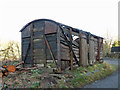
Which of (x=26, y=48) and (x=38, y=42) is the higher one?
(x=38, y=42)

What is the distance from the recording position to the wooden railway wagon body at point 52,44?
6.90m

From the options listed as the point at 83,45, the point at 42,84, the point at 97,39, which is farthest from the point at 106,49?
the point at 42,84

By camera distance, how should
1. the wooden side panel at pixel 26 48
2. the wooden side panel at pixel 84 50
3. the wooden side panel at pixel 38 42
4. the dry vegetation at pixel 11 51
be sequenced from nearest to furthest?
1. the wooden side panel at pixel 38 42
2. the wooden side panel at pixel 26 48
3. the wooden side panel at pixel 84 50
4. the dry vegetation at pixel 11 51

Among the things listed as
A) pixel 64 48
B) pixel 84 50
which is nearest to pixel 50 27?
pixel 64 48

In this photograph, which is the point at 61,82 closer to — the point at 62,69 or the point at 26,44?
the point at 62,69

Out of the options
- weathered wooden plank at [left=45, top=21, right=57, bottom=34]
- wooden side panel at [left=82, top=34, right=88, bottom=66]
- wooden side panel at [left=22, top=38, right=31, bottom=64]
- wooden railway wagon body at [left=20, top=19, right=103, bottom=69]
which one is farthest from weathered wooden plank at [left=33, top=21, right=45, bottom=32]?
wooden side panel at [left=82, top=34, right=88, bottom=66]

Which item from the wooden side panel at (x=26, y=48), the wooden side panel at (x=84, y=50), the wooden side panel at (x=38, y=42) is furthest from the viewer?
the wooden side panel at (x=84, y=50)

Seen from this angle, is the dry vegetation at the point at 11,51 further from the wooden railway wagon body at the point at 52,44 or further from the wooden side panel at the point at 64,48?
the wooden side panel at the point at 64,48

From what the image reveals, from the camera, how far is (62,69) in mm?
6949

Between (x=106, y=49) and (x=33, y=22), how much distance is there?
2833cm

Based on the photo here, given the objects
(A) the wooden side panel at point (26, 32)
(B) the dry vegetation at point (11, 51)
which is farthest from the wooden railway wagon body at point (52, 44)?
(B) the dry vegetation at point (11, 51)

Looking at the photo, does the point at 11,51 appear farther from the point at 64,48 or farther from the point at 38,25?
the point at 64,48

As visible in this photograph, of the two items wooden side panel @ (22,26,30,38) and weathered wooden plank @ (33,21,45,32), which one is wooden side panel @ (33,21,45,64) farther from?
wooden side panel @ (22,26,30,38)

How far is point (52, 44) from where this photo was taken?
709 centimetres
